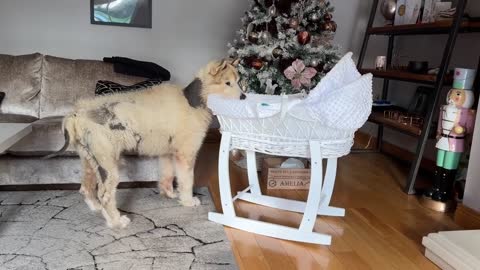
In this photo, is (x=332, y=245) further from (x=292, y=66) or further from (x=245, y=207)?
(x=292, y=66)

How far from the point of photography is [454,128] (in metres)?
2.36

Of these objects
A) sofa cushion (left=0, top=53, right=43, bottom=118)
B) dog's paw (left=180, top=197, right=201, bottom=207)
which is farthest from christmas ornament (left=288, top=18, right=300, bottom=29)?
sofa cushion (left=0, top=53, right=43, bottom=118)

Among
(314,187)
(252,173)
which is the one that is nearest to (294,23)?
(252,173)

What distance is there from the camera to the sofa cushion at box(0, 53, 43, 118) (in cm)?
285

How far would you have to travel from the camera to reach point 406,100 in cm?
359

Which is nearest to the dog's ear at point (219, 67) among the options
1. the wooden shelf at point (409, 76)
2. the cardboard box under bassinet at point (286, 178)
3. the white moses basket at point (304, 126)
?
the white moses basket at point (304, 126)

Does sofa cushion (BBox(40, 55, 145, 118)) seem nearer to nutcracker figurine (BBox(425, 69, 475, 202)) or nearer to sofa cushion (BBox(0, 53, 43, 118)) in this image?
sofa cushion (BBox(0, 53, 43, 118))

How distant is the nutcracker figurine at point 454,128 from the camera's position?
7.67 ft

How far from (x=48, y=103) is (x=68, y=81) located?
0.70 feet

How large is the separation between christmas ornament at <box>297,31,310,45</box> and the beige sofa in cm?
127

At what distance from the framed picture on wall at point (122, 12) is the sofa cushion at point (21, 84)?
0.83 m

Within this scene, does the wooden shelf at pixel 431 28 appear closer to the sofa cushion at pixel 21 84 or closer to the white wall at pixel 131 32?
the white wall at pixel 131 32

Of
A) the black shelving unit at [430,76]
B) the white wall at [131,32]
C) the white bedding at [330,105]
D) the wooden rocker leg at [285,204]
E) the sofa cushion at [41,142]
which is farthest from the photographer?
the white wall at [131,32]

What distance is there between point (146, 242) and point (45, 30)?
8.57ft
